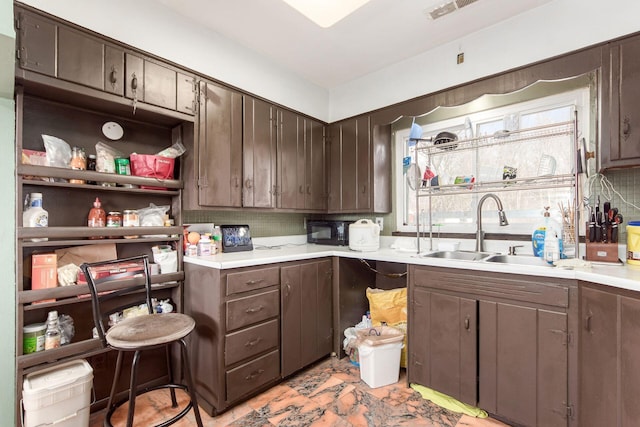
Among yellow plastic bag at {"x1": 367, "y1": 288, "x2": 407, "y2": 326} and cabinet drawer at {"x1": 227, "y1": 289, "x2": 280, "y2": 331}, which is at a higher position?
cabinet drawer at {"x1": 227, "y1": 289, "x2": 280, "y2": 331}

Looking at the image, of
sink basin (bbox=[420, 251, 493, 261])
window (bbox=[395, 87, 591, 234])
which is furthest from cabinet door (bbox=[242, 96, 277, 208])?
sink basin (bbox=[420, 251, 493, 261])

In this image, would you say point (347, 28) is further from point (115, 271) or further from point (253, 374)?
point (253, 374)

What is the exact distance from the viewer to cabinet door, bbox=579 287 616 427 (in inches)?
52.8

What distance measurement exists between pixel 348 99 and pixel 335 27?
3.01 feet

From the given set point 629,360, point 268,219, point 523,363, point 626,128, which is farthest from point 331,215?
point 629,360

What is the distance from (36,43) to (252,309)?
72.3 inches

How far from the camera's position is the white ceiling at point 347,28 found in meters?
1.97

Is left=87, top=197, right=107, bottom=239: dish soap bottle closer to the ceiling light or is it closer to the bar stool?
the bar stool

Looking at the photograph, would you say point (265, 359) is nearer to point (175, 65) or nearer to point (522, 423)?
point (522, 423)

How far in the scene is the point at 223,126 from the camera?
224 centimetres

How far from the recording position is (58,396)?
1.48 meters

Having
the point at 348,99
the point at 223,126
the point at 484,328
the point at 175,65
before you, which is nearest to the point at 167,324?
the point at 223,126

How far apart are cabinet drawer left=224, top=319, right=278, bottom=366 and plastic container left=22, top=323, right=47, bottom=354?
0.95m

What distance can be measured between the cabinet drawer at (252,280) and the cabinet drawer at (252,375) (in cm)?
50
